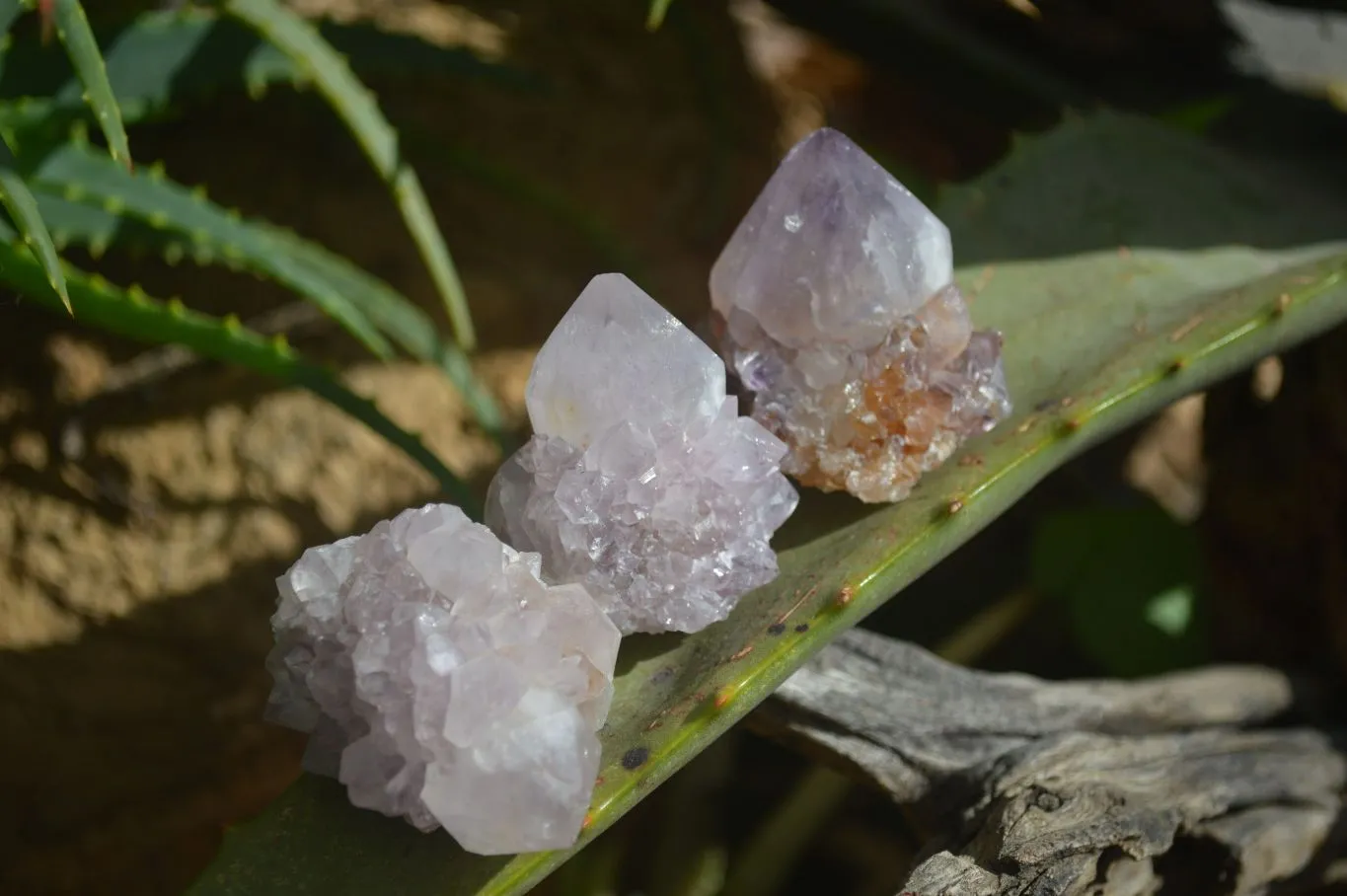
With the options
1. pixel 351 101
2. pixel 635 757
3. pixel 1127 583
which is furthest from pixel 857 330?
pixel 1127 583

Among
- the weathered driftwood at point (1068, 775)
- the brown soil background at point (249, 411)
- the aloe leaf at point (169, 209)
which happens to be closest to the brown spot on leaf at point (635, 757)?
the weathered driftwood at point (1068, 775)

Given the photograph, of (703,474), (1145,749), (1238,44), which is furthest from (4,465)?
(1238,44)

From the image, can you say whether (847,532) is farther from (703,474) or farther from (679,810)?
(679,810)

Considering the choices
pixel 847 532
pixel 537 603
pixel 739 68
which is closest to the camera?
pixel 537 603

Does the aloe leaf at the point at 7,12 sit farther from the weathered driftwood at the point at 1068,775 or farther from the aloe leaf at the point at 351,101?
the weathered driftwood at the point at 1068,775

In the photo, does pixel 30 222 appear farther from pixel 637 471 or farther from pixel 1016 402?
pixel 1016 402

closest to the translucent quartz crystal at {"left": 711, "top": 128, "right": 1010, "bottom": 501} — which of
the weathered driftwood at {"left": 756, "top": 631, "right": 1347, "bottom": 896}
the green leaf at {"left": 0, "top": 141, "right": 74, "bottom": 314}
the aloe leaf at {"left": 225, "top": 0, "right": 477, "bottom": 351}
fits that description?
the weathered driftwood at {"left": 756, "top": 631, "right": 1347, "bottom": 896}
